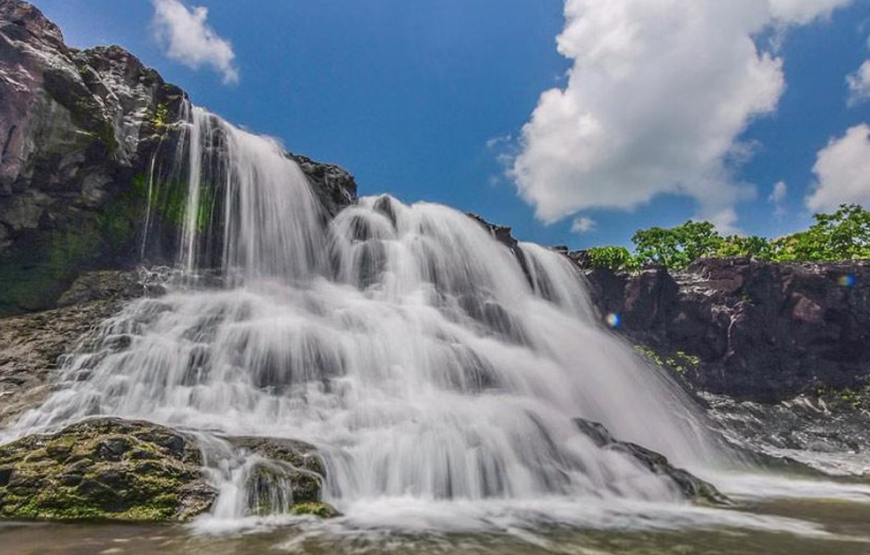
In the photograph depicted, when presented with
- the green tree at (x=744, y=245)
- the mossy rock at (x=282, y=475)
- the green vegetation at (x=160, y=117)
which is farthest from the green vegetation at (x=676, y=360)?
the green tree at (x=744, y=245)

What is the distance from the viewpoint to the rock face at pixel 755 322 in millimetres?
25281

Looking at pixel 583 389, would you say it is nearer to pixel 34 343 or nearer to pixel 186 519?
pixel 186 519

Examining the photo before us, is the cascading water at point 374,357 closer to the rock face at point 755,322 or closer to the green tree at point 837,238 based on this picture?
the rock face at point 755,322

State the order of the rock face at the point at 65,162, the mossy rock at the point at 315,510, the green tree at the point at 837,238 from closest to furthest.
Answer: the mossy rock at the point at 315,510, the rock face at the point at 65,162, the green tree at the point at 837,238

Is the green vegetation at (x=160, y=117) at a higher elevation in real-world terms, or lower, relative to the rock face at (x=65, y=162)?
higher

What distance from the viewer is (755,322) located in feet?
85.8

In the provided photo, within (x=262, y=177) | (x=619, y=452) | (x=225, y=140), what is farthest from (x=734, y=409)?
(x=225, y=140)

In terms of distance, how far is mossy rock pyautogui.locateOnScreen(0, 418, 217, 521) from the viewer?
6562 millimetres

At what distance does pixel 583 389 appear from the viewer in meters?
16.6

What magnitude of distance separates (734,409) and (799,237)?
92.1 feet

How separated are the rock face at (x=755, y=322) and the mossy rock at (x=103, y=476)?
23.8 m

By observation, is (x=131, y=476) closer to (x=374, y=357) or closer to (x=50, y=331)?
(x=374, y=357)

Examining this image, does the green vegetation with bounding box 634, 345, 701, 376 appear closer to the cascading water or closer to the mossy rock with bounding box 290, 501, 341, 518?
the cascading water

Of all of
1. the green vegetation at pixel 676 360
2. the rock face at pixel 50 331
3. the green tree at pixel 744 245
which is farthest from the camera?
the green tree at pixel 744 245
